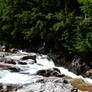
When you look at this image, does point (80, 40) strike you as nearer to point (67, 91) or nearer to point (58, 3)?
point (58, 3)

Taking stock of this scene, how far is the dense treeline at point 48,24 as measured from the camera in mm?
12320

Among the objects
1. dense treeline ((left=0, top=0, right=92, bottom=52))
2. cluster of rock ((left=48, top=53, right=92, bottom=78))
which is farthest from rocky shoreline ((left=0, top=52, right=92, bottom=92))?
dense treeline ((left=0, top=0, right=92, bottom=52))

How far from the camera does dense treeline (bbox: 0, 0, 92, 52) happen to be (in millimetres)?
12320

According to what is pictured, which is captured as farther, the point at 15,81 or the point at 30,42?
the point at 30,42

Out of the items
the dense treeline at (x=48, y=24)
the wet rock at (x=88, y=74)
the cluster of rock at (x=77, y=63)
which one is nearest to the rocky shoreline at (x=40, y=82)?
the wet rock at (x=88, y=74)

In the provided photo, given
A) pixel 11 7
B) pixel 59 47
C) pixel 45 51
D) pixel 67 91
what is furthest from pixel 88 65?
pixel 11 7

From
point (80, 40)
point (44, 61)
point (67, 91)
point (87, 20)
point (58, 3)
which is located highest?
point (58, 3)

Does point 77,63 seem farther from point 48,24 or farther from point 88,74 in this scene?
point 48,24

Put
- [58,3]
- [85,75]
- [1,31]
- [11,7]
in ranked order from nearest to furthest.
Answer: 1. [85,75]
2. [58,3]
3. [11,7]
4. [1,31]

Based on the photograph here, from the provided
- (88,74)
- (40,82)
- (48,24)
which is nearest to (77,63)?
(88,74)

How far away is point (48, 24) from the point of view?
1563 cm

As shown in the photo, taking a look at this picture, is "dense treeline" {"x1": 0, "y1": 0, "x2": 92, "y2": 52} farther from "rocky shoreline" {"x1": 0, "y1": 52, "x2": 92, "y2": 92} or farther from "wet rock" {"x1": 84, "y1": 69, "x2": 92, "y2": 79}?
"rocky shoreline" {"x1": 0, "y1": 52, "x2": 92, "y2": 92}

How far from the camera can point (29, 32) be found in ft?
53.2

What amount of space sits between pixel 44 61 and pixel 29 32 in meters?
2.98
